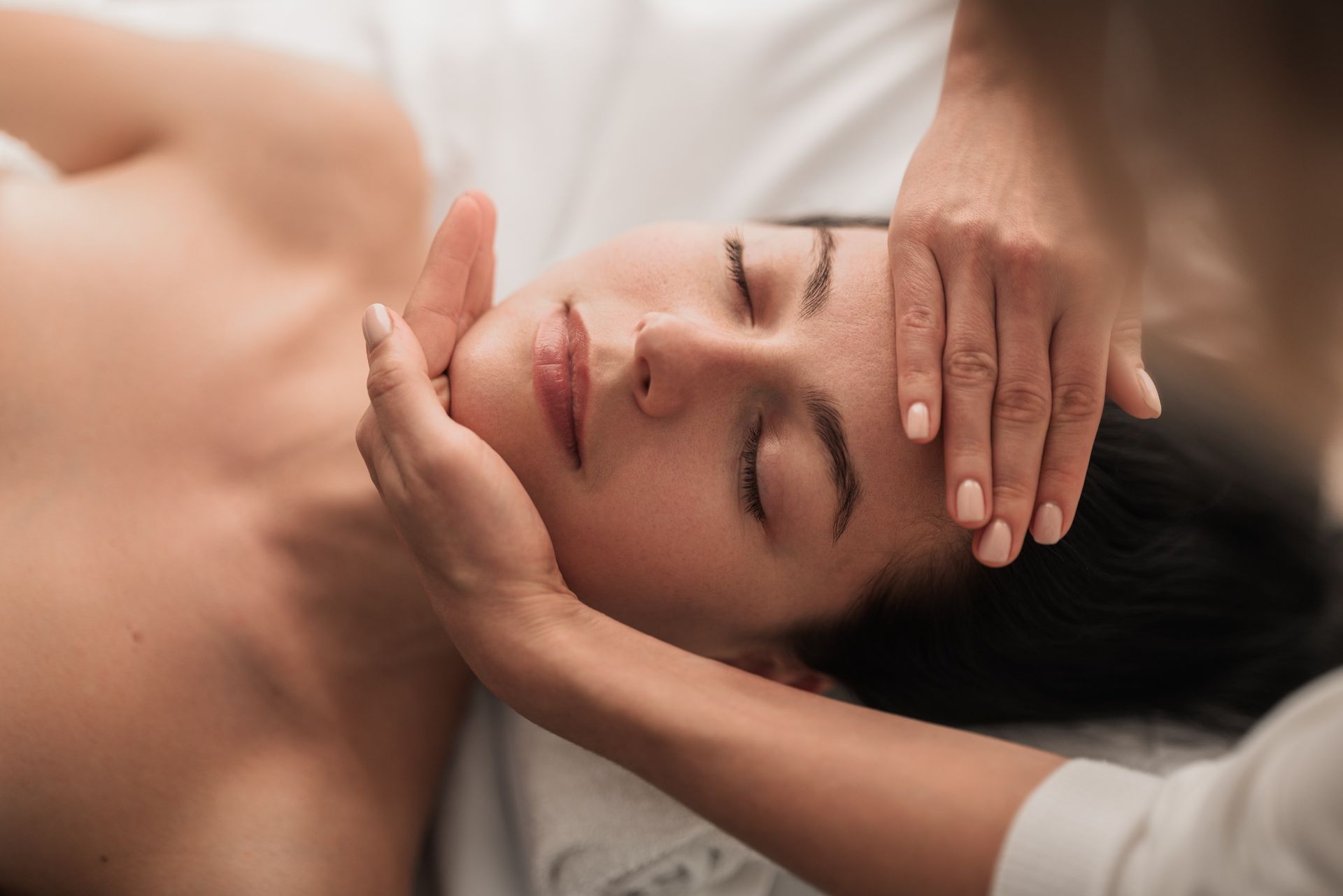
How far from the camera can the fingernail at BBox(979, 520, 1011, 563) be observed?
1.12 metres

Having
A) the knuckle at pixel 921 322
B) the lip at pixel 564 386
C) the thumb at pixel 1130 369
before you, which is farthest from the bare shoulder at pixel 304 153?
the thumb at pixel 1130 369

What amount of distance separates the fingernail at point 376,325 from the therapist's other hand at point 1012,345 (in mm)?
648

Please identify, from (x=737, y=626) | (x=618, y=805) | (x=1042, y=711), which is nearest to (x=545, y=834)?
(x=618, y=805)

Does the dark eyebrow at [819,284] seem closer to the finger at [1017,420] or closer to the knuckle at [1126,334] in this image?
the finger at [1017,420]

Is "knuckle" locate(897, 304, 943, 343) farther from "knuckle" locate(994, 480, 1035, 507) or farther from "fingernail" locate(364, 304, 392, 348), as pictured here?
"fingernail" locate(364, 304, 392, 348)

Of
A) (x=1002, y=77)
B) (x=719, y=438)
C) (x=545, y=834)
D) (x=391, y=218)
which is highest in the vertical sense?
(x=1002, y=77)

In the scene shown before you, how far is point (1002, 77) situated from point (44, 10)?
5.50 ft

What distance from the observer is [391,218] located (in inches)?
69.1

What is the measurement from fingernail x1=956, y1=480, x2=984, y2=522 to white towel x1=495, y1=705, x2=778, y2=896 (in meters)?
0.67

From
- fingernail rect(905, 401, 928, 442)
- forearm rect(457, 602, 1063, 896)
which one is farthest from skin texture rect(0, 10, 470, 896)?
fingernail rect(905, 401, 928, 442)

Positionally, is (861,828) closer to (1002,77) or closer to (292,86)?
(1002,77)

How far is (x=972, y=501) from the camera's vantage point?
3.64ft

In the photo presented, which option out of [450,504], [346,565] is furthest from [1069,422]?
[346,565]

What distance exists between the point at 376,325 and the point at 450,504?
27 centimetres
